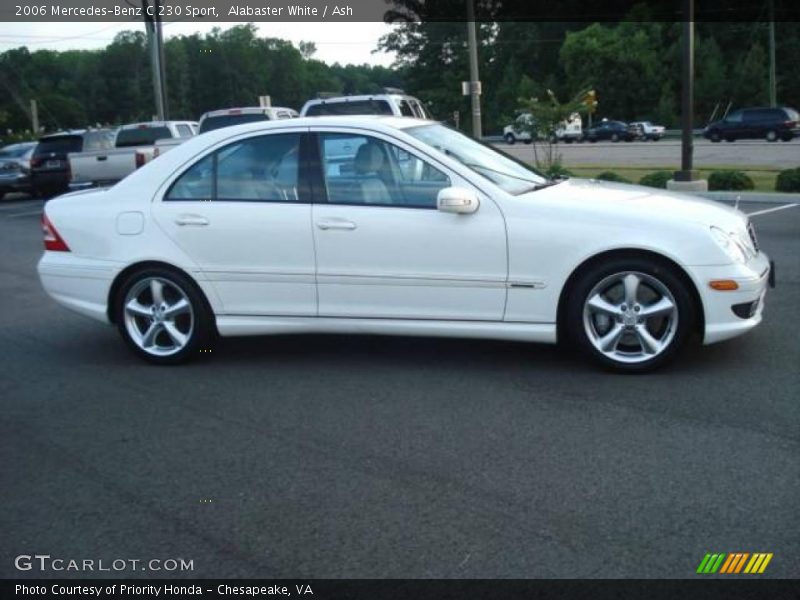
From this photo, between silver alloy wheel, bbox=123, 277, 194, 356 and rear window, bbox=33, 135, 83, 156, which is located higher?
rear window, bbox=33, 135, 83, 156

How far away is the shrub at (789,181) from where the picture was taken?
16375 millimetres

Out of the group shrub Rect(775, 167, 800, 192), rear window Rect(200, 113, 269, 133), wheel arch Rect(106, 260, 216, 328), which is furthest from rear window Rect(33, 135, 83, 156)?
wheel arch Rect(106, 260, 216, 328)

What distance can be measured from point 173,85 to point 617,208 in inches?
3311

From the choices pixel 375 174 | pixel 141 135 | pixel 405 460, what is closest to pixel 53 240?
pixel 375 174

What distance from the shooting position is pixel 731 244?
5.76m

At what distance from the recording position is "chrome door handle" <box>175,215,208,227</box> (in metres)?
6.38

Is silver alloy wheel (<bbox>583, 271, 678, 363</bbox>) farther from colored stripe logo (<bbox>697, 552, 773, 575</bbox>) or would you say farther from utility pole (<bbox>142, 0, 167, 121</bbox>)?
utility pole (<bbox>142, 0, 167, 121</bbox>)

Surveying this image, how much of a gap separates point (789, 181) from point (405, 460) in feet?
44.8

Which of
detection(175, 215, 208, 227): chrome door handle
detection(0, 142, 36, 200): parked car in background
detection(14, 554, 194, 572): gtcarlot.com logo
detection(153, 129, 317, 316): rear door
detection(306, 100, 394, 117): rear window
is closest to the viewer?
detection(14, 554, 194, 572): gtcarlot.com logo

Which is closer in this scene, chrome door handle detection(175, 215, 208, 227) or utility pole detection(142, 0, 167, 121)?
chrome door handle detection(175, 215, 208, 227)

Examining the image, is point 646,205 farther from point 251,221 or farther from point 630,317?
point 251,221

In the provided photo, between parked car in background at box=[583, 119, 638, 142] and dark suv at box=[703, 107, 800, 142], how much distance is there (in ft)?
Answer: 29.8

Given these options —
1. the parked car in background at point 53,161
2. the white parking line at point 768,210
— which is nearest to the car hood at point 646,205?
the white parking line at point 768,210
